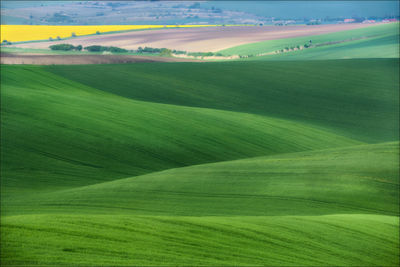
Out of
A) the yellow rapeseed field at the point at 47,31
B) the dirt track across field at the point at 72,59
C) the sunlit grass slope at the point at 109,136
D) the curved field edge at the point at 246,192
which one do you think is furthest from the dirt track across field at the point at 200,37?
the curved field edge at the point at 246,192

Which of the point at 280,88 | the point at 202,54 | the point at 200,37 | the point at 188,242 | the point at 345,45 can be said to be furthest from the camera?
the point at 345,45

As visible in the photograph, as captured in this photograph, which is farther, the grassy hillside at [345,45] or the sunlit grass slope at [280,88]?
the grassy hillside at [345,45]

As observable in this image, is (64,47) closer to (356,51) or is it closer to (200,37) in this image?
(200,37)

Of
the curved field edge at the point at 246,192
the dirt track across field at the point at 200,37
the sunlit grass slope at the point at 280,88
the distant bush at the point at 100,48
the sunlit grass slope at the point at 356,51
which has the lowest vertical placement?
the curved field edge at the point at 246,192

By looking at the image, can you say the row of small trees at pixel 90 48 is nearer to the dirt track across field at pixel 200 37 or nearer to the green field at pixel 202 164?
the dirt track across field at pixel 200 37

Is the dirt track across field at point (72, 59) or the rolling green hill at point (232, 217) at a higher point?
the dirt track across field at point (72, 59)

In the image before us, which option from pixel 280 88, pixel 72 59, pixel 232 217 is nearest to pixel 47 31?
pixel 72 59

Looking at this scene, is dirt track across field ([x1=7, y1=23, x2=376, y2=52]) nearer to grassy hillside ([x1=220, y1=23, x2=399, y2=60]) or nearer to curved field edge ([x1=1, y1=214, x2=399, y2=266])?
grassy hillside ([x1=220, y1=23, x2=399, y2=60])
